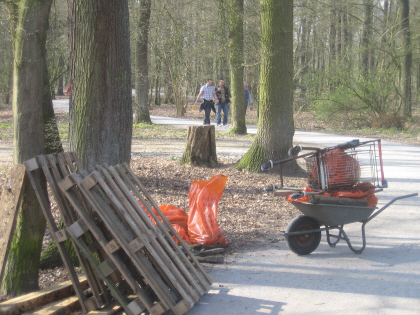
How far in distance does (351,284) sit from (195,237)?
1.76m

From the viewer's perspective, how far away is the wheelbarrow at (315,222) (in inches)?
184

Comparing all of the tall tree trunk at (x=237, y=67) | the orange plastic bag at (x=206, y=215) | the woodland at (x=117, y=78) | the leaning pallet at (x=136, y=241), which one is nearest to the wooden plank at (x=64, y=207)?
the leaning pallet at (x=136, y=241)

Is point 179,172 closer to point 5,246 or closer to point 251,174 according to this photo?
point 251,174

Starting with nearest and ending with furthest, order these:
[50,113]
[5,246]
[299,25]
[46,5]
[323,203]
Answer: [5,246] → [323,203] → [46,5] → [50,113] → [299,25]

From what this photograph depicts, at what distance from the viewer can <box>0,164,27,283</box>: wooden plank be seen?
348cm

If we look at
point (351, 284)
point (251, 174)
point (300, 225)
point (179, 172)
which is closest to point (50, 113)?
point (179, 172)

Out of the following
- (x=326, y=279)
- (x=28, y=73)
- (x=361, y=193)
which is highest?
(x=28, y=73)

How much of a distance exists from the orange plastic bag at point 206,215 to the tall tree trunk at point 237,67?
8472 millimetres

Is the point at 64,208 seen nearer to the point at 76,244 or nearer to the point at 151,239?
the point at 76,244

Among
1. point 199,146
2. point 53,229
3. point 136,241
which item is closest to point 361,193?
point 136,241

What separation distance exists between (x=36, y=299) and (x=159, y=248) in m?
1.05

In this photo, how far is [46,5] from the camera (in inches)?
254

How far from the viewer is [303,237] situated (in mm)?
4898

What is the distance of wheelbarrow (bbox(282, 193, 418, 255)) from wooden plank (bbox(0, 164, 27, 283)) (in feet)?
8.66
